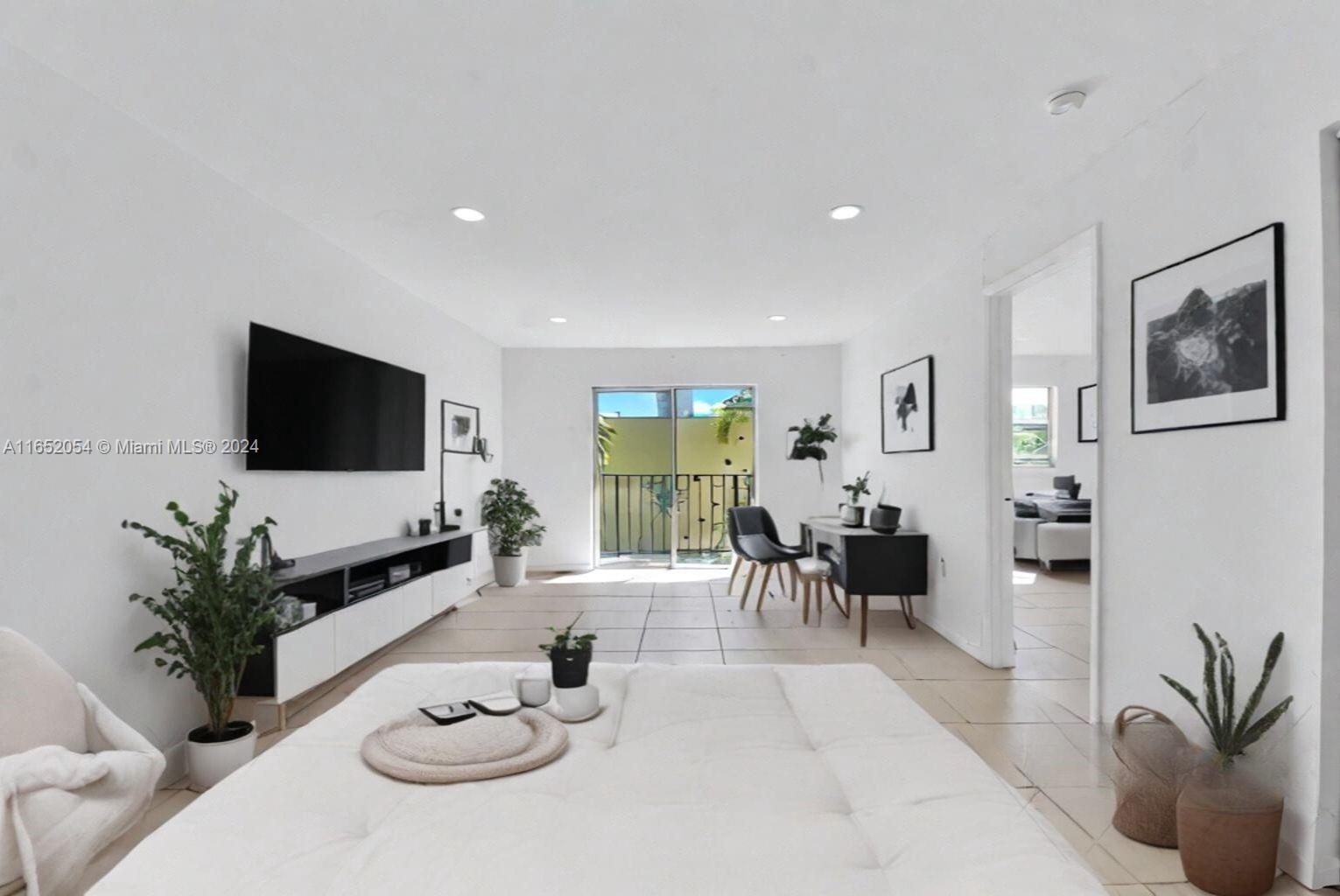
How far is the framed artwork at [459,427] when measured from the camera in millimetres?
5812

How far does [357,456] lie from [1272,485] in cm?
415

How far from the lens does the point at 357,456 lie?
4.12 m

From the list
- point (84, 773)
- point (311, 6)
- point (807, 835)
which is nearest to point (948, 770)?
point (807, 835)

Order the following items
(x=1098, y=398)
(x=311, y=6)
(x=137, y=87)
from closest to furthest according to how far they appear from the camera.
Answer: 1. (x=311, y=6)
2. (x=137, y=87)
3. (x=1098, y=398)

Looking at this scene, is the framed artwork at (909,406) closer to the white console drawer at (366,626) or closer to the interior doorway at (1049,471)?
the interior doorway at (1049,471)

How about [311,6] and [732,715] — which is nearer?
[732,715]

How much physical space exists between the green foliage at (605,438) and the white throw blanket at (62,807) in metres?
5.78

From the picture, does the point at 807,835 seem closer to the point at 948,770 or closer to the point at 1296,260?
the point at 948,770

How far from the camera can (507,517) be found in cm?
669

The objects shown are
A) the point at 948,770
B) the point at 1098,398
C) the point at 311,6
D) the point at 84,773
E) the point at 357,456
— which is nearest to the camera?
the point at 948,770

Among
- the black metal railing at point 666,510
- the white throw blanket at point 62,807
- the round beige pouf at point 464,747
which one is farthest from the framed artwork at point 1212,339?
the black metal railing at point 666,510

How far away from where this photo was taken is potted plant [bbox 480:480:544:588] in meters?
6.61

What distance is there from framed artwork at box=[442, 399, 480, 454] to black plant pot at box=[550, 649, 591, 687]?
170 inches

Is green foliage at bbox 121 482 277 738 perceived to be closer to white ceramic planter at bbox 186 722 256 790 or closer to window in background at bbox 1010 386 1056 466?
white ceramic planter at bbox 186 722 256 790
